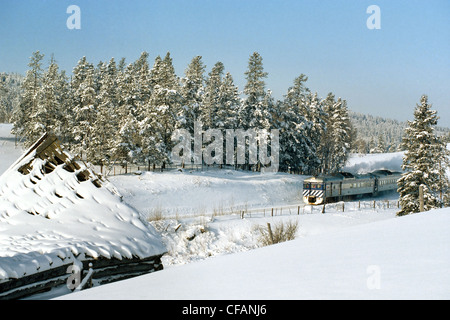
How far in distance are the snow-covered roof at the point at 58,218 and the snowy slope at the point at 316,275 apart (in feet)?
7.34

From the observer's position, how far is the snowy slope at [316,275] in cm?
388

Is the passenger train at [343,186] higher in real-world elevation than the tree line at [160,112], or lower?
→ lower

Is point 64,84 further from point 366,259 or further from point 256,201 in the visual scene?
point 366,259

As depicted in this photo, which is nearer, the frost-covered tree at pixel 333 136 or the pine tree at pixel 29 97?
the pine tree at pixel 29 97

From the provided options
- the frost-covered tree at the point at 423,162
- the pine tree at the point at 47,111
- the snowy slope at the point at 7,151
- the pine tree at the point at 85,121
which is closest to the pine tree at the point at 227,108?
the pine tree at the point at 85,121

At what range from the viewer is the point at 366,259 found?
5.51 metres

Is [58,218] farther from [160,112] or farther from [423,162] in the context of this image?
[160,112]

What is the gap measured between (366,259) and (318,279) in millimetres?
1548

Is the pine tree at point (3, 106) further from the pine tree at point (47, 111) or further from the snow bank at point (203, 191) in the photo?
the snow bank at point (203, 191)

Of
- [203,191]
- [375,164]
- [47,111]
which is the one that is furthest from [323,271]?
[375,164]

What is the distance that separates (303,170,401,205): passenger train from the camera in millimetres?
36750

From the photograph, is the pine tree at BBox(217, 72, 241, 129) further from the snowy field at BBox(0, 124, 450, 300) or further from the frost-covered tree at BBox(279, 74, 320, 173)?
the snowy field at BBox(0, 124, 450, 300)

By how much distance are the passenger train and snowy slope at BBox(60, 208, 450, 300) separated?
30.0 meters

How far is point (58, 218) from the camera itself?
782cm
